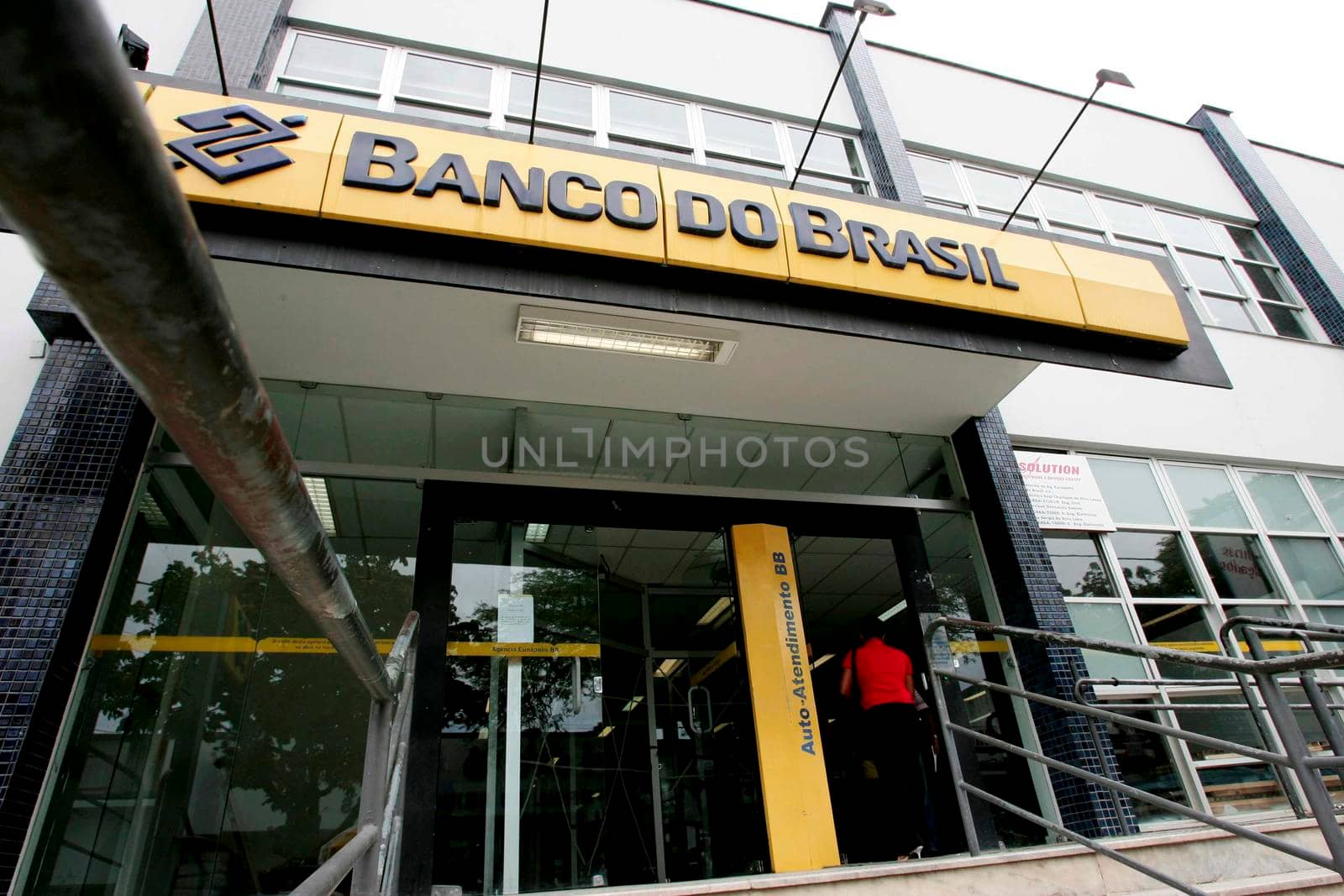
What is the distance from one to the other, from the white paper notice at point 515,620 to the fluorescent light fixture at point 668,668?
67.6 inches

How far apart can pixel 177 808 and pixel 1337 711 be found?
7.32m

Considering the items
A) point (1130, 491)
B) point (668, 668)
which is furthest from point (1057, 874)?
point (1130, 491)

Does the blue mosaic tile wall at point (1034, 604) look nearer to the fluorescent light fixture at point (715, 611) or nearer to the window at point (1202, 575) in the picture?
the window at point (1202, 575)

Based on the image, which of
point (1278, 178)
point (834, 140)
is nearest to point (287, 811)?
point (834, 140)

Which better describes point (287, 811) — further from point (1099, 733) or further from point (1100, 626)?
point (1100, 626)

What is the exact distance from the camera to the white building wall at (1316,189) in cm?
1021

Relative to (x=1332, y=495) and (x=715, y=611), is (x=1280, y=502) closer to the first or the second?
(x=1332, y=495)

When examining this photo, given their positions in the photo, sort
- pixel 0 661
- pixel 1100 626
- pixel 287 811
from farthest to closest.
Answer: pixel 1100 626 → pixel 287 811 → pixel 0 661

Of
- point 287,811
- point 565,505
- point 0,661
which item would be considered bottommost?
point 287,811

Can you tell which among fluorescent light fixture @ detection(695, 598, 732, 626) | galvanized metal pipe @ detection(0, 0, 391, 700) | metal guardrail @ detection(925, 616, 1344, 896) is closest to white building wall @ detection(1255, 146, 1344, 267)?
metal guardrail @ detection(925, 616, 1344, 896)

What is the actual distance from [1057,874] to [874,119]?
7.37 metres

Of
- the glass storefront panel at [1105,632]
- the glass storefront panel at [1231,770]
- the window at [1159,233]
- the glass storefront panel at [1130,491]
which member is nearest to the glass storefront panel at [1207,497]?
the glass storefront panel at [1130,491]

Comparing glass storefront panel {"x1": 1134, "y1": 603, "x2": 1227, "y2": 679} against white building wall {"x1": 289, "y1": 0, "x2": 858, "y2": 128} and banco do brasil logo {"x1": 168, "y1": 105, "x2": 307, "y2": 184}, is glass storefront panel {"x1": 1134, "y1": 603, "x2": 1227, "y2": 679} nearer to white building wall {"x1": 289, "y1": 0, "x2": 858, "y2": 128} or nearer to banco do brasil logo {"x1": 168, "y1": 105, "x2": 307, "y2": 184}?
white building wall {"x1": 289, "y1": 0, "x2": 858, "y2": 128}

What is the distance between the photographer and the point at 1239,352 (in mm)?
8031
